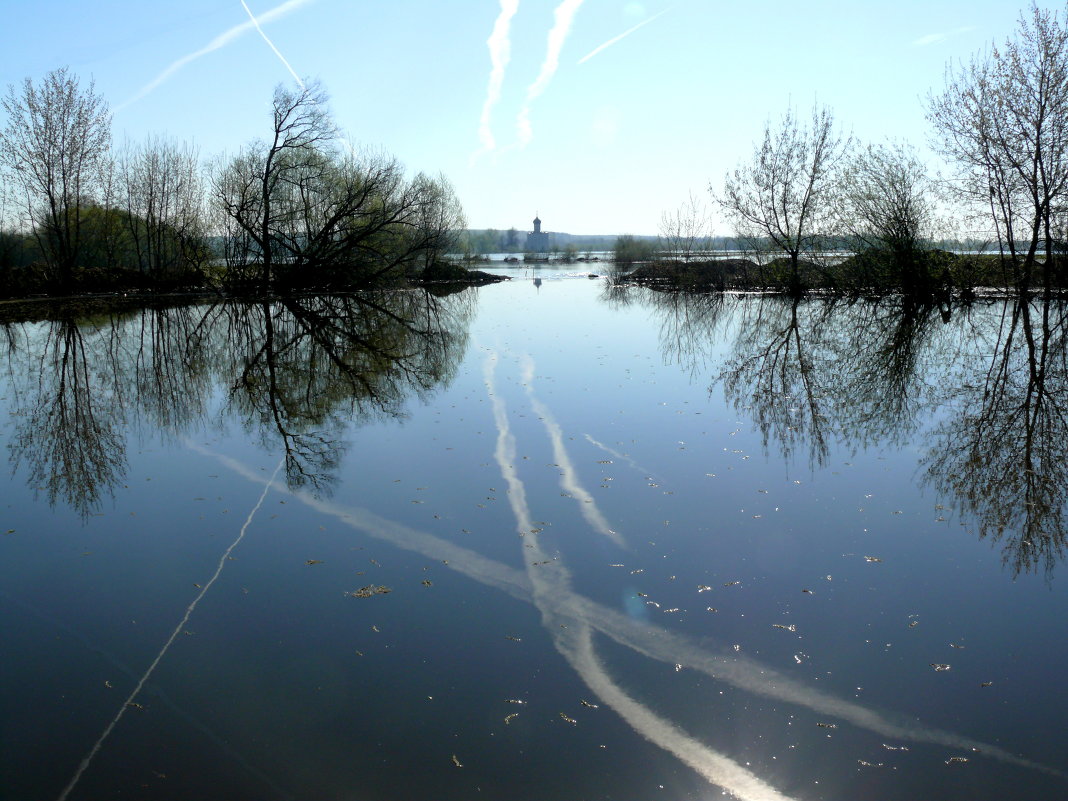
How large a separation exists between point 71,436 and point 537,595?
23.0 feet

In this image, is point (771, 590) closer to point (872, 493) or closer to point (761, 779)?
point (761, 779)

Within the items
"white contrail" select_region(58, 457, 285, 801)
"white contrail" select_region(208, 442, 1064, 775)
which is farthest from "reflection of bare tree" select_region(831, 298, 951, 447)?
"white contrail" select_region(58, 457, 285, 801)

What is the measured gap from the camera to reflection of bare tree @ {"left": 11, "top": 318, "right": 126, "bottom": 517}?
279 inches

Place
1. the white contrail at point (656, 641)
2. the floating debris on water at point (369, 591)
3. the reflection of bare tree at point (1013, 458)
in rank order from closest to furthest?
the white contrail at point (656, 641) < the floating debris on water at point (369, 591) < the reflection of bare tree at point (1013, 458)

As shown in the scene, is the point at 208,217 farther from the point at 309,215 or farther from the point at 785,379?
the point at 785,379

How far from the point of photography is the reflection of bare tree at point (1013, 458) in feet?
18.2

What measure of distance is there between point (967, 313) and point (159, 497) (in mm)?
22703

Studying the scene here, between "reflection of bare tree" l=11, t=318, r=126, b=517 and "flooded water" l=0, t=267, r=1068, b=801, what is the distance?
0.18ft

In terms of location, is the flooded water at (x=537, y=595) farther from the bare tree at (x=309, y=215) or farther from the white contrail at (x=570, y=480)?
the bare tree at (x=309, y=215)

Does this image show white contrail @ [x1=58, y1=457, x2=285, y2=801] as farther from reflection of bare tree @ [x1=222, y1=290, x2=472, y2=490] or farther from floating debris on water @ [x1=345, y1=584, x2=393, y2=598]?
reflection of bare tree @ [x1=222, y1=290, x2=472, y2=490]

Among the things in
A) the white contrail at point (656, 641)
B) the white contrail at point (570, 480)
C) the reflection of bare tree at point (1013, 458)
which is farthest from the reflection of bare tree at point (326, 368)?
the reflection of bare tree at point (1013, 458)

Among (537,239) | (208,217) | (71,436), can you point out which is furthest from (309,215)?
(537,239)

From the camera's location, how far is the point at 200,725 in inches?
131

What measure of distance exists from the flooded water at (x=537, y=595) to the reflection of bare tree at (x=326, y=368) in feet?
0.42
